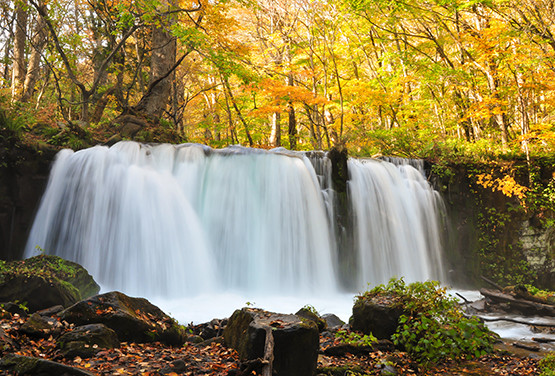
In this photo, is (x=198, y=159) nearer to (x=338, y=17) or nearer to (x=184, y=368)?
(x=184, y=368)

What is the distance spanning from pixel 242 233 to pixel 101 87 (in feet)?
32.4

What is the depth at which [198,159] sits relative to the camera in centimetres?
1053

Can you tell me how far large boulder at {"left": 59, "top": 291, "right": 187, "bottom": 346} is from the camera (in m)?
4.14

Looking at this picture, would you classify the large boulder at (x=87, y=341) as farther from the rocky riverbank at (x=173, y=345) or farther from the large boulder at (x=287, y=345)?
the large boulder at (x=287, y=345)

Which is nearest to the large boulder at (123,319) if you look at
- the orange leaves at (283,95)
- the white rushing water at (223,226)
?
the white rushing water at (223,226)

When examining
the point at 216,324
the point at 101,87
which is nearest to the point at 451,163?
the point at 216,324

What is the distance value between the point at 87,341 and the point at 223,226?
629cm

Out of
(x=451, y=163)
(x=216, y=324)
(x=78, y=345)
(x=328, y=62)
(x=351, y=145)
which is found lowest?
(x=216, y=324)

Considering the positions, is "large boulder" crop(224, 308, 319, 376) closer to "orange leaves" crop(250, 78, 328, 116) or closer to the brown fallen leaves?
the brown fallen leaves

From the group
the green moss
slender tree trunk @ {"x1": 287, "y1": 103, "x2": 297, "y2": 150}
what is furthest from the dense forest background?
the green moss

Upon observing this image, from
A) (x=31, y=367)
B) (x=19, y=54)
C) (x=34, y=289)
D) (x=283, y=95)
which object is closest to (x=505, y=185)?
(x=283, y=95)

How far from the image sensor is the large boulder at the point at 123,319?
13.6ft

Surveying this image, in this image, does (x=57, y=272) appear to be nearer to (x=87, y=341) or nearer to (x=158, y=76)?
(x=87, y=341)

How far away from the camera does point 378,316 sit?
193 inches
